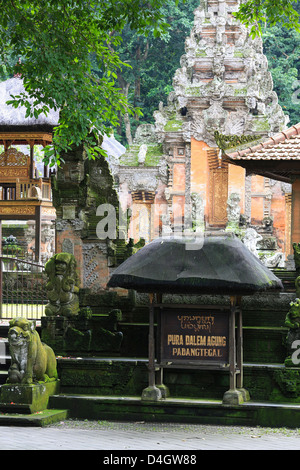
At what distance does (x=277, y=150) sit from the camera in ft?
56.2

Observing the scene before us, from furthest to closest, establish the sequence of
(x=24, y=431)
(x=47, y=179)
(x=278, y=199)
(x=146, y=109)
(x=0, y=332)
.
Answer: (x=146, y=109)
(x=47, y=179)
(x=278, y=199)
(x=0, y=332)
(x=24, y=431)

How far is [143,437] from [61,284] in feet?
10.8

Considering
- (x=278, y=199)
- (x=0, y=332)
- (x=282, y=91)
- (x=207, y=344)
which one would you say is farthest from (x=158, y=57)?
(x=207, y=344)

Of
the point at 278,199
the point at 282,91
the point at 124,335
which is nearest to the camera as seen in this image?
the point at 124,335

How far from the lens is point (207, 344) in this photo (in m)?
12.1

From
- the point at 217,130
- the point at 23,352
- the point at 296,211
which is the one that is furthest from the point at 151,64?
the point at 23,352

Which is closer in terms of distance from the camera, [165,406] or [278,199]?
[165,406]

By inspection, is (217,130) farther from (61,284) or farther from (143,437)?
(143,437)

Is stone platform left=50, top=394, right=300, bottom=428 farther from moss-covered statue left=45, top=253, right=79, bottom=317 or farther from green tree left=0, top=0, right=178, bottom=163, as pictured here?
green tree left=0, top=0, right=178, bottom=163

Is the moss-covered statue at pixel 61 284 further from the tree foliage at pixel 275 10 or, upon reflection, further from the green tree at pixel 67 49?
the tree foliage at pixel 275 10

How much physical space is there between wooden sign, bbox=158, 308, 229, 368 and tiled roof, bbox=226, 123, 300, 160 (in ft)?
17.9

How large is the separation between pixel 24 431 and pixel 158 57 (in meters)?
38.1

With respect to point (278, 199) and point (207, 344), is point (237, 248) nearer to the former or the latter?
point (207, 344)

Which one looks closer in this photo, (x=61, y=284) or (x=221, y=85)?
(x=61, y=284)
